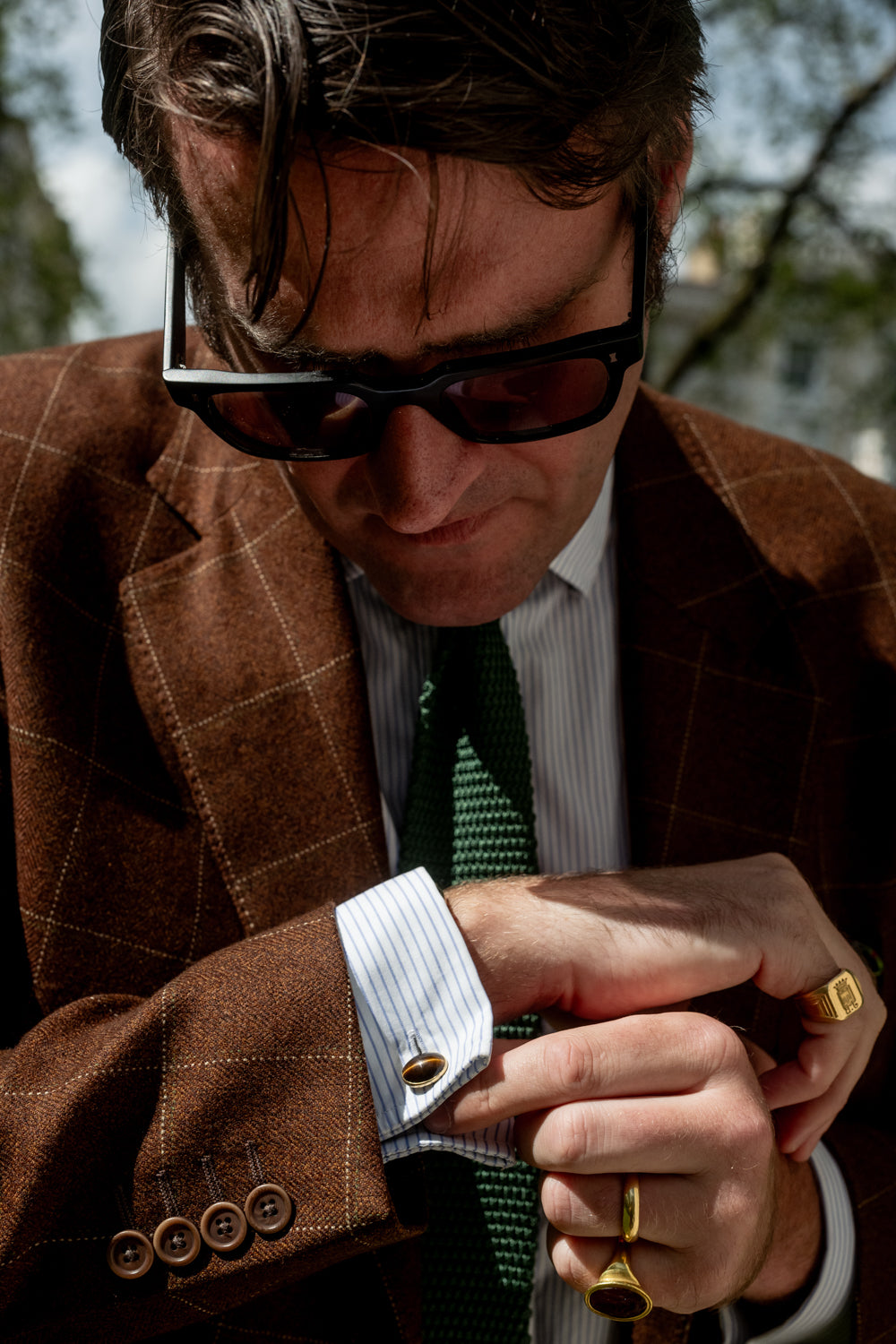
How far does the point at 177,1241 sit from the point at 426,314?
1.25 meters

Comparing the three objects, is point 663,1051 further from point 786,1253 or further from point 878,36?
point 878,36

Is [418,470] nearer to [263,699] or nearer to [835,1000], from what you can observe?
[263,699]

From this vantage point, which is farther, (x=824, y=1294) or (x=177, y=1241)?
(x=824, y=1294)

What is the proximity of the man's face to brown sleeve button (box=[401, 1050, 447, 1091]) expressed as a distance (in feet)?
2.38

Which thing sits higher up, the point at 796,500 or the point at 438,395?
the point at 438,395

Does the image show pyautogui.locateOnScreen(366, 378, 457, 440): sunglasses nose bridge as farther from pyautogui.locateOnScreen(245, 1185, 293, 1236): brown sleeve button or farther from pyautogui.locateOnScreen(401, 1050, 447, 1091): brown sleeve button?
pyautogui.locateOnScreen(245, 1185, 293, 1236): brown sleeve button

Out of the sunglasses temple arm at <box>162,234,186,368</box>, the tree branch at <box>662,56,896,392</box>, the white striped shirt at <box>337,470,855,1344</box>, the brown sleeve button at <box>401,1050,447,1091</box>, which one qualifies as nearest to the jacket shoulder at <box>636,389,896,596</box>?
the white striped shirt at <box>337,470,855,1344</box>

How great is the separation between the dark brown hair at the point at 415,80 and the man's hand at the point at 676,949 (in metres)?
0.90

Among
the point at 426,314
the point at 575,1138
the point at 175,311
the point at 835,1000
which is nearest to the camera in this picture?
the point at 575,1138

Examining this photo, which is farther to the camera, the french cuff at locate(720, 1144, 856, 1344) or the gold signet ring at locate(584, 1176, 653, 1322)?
the french cuff at locate(720, 1144, 856, 1344)

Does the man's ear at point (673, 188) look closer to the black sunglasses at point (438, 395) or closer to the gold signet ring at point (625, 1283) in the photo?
the black sunglasses at point (438, 395)

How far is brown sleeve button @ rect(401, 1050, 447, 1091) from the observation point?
138 cm

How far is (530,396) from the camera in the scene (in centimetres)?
156

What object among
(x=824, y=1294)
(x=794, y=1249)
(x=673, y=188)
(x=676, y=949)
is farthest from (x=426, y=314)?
(x=824, y=1294)
